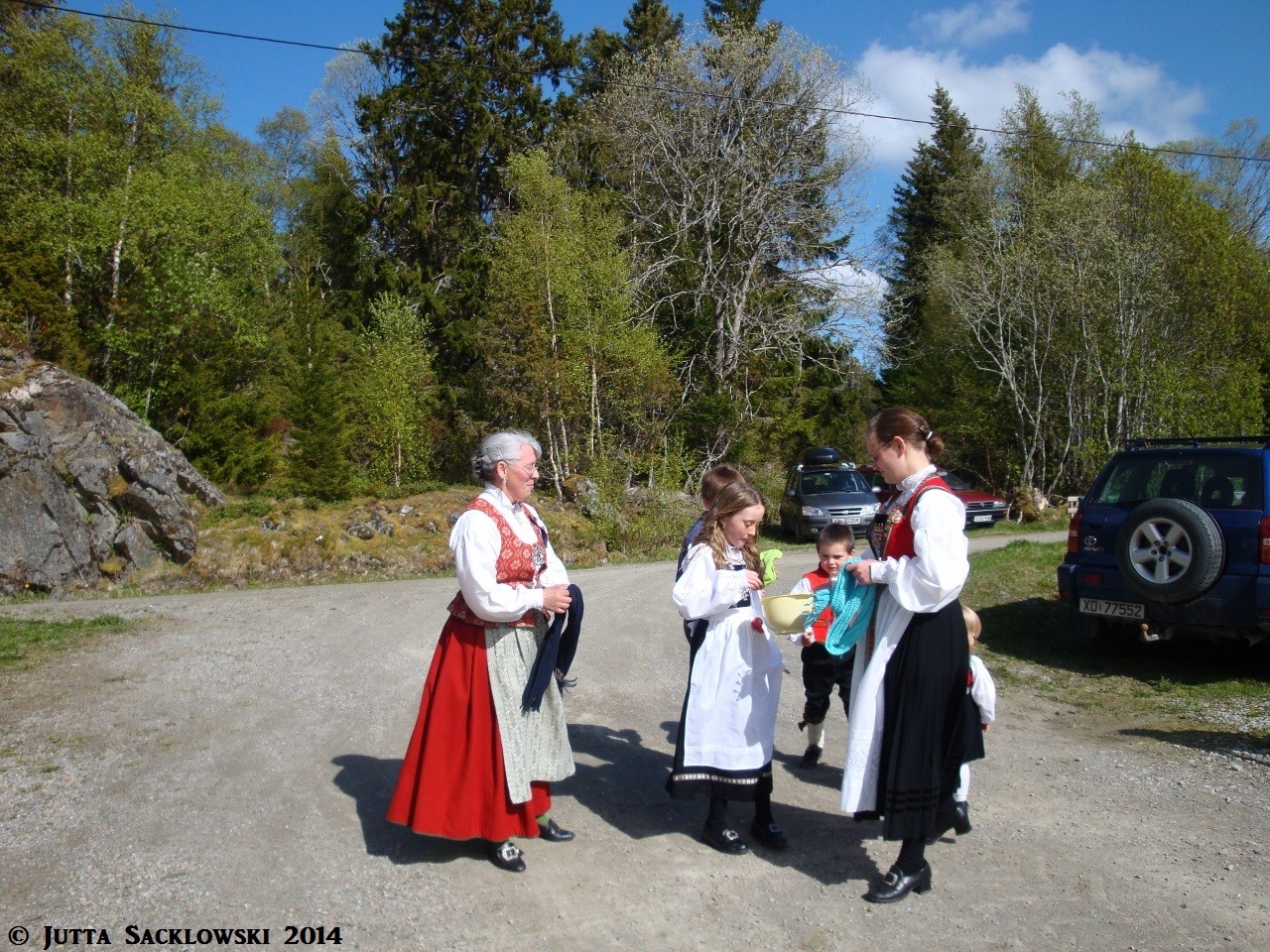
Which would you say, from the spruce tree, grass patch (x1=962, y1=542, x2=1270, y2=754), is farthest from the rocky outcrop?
the spruce tree

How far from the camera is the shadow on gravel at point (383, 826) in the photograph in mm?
4434

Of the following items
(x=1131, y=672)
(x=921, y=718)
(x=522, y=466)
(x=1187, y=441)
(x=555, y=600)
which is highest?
(x=1187, y=441)

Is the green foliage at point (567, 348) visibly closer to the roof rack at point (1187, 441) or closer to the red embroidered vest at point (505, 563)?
the roof rack at point (1187, 441)

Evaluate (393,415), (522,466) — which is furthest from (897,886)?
(393,415)

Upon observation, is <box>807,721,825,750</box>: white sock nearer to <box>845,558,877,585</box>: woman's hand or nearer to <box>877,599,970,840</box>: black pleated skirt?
<box>877,599,970,840</box>: black pleated skirt

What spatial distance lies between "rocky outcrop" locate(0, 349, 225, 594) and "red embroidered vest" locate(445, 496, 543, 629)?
11.0 m

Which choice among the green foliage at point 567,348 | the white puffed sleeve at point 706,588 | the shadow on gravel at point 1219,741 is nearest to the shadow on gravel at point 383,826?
the white puffed sleeve at point 706,588

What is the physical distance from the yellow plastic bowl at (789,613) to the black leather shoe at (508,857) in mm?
1510

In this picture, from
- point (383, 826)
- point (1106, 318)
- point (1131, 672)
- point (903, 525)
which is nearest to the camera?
point (903, 525)

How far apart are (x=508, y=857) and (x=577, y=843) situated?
0.43 meters

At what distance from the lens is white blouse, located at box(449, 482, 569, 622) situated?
4.19 meters

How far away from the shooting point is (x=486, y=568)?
4.23m

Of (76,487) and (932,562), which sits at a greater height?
(932,562)

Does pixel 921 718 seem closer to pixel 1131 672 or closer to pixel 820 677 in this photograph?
pixel 820 677
